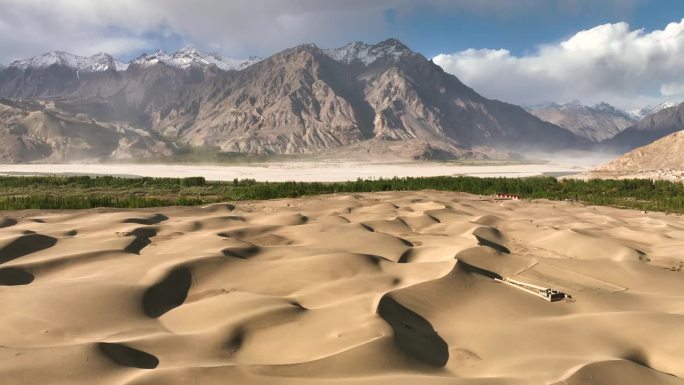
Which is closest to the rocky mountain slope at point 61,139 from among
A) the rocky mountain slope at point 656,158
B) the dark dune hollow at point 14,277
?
the rocky mountain slope at point 656,158

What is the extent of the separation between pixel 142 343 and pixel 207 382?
4.29ft

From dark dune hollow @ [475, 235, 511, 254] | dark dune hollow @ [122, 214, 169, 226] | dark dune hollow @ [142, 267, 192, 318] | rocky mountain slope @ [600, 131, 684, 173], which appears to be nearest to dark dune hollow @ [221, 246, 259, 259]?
dark dune hollow @ [142, 267, 192, 318]

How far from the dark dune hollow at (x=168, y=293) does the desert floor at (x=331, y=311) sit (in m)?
0.03

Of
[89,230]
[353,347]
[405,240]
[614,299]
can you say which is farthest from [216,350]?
[89,230]

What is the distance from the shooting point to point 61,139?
14025cm

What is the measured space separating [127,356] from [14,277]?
449 cm

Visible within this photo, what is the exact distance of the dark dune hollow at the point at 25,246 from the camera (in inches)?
373

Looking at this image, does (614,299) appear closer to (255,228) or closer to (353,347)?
(353,347)

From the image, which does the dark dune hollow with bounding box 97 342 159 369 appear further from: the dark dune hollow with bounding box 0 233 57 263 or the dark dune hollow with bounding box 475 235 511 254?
the dark dune hollow with bounding box 475 235 511 254

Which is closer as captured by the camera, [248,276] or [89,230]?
[248,276]

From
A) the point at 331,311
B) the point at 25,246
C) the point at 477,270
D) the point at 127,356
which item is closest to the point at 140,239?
the point at 25,246

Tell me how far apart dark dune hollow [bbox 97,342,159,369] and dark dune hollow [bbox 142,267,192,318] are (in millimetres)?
1438

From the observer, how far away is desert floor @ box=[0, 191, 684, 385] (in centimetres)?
451

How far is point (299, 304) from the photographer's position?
6594mm
